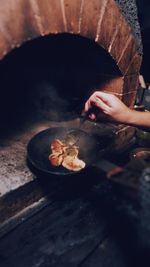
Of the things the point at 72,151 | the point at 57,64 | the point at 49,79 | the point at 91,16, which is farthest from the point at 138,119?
the point at 49,79

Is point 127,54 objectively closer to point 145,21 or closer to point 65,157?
point 65,157

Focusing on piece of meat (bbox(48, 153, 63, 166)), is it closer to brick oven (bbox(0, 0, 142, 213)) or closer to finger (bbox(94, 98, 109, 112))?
brick oven (bbox(0, 0, 142, 213))

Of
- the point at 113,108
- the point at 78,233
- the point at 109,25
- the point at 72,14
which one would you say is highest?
the point at 72,14

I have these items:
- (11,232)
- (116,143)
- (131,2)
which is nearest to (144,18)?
(131,2)

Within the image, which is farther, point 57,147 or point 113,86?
point 113,86

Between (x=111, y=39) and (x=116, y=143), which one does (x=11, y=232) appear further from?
(x=111, y=39)

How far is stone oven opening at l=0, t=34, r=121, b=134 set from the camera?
303 cm

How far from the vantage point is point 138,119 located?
7.93 ft

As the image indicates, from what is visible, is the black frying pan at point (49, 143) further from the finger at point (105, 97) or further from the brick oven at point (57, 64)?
the finger at point (105, 97)

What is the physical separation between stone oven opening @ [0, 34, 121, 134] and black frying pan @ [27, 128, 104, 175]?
2.15 feet

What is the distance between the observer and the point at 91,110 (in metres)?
2.45

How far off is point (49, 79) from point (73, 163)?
157 cm

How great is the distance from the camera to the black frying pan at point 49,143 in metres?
2.30

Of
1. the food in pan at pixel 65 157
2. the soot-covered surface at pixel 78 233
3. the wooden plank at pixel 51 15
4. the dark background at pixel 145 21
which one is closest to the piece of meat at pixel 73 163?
the food in pan at pixel 65 157
